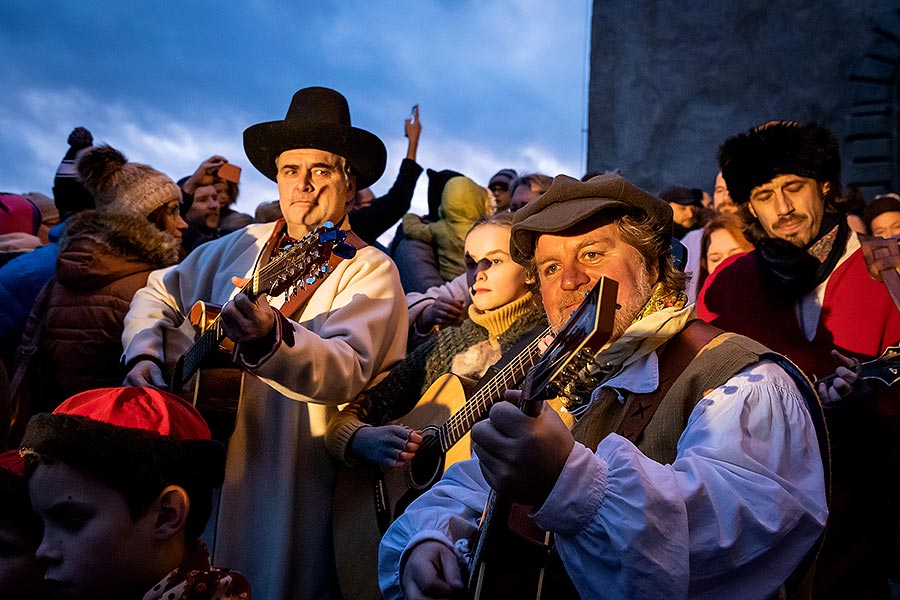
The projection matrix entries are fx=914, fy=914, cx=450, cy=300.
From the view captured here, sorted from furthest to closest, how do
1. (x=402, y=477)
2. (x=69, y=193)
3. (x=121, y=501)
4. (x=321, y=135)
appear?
(x=69, y=193)
(x=321, y=135)
(x=402, y=477)
(x=121, y=501)

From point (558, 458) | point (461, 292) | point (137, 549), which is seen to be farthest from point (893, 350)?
point (137, 549)

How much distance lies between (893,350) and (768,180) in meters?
1.31

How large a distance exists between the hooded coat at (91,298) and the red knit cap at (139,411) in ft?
5.22

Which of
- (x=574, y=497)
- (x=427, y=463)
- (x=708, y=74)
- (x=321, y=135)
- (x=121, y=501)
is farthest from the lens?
(x=708, y=74)

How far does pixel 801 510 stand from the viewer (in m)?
2.03

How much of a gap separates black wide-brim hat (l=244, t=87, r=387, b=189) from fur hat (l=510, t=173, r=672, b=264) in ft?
5.00

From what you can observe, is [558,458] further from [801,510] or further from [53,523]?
[53,523]

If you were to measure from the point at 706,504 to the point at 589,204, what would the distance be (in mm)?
1051

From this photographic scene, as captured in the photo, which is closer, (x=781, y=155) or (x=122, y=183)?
(x=781, y=155)

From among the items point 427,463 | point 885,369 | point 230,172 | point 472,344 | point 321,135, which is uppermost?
point 230,172

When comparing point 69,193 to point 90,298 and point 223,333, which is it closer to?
point 90,298

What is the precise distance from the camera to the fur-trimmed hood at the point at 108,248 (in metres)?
4.50

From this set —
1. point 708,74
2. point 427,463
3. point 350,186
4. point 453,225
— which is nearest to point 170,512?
point 427,463

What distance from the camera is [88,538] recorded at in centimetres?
252
